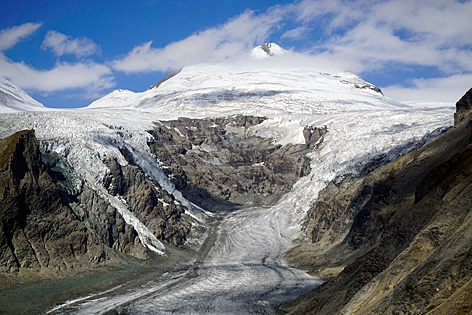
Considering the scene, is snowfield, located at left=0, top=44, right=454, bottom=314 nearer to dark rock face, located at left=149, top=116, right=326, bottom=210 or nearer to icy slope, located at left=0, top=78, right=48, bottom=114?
dark rock face, located at left=149, top=116, right=326, bottom=210

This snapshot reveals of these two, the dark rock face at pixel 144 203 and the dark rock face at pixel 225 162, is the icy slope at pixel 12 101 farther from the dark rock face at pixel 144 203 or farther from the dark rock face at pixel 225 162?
the dark rock face at pixel 144 203

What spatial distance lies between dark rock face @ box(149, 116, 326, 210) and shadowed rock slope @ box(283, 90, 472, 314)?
5740cm

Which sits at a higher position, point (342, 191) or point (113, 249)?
point (342, 191)

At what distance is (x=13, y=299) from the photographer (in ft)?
145

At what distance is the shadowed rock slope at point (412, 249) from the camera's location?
1407cm

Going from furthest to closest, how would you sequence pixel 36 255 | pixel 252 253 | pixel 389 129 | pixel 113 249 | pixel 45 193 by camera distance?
pixel 389 129
pixel 252 253
pixel 113 249
pixel 45 193
pixel 36 255

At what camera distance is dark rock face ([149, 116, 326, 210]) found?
401 ft

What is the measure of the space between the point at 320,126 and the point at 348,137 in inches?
844

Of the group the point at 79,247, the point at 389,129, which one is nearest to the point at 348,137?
the point at 389,129

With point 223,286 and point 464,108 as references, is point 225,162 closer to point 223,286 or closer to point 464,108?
point 223,286

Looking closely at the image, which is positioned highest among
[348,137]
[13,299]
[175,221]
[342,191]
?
[348,137]

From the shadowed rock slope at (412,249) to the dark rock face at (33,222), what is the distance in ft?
97.9

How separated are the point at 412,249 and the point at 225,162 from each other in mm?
126196

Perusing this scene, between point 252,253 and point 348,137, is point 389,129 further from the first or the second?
point 252,253
